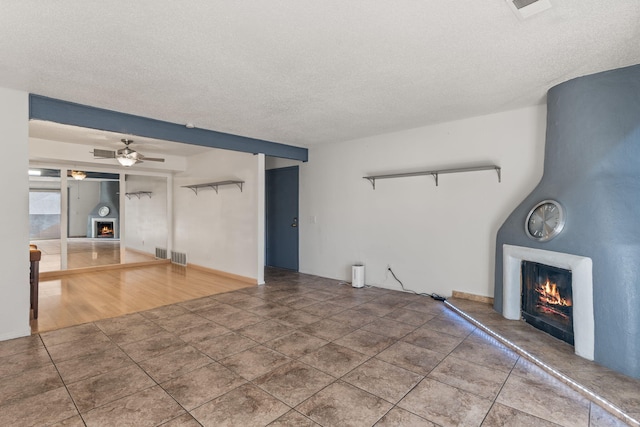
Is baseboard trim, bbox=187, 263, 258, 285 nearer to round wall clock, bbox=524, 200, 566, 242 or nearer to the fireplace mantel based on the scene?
round wall clock, bbox=524, 200, 566, 242

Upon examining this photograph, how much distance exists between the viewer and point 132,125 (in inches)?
154

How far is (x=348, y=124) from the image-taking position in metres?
4.43

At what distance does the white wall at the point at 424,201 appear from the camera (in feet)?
12.7

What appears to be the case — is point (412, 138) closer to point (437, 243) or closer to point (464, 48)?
point (437, 243)

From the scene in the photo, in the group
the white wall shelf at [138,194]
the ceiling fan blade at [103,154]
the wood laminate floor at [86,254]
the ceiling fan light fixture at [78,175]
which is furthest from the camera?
the white wall shelf at [138,194]

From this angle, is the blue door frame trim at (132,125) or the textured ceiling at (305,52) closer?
the textured ceiling at (305,52)

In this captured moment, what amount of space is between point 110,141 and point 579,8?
6.27 m

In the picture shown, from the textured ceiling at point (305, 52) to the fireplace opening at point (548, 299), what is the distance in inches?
71.1

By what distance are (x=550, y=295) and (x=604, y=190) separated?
3.57ft

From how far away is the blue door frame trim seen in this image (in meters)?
3.36

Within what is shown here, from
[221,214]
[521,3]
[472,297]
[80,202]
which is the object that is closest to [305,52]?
[521,3]

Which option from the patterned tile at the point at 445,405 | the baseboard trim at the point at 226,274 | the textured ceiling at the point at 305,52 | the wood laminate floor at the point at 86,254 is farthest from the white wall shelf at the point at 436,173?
the wood laminate floor at the point at 86,254

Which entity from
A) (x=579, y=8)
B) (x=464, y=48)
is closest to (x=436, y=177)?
(x=464, y=48)

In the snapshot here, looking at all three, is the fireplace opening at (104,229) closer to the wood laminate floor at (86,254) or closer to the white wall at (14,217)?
the wood laminate floor at (86,254)
